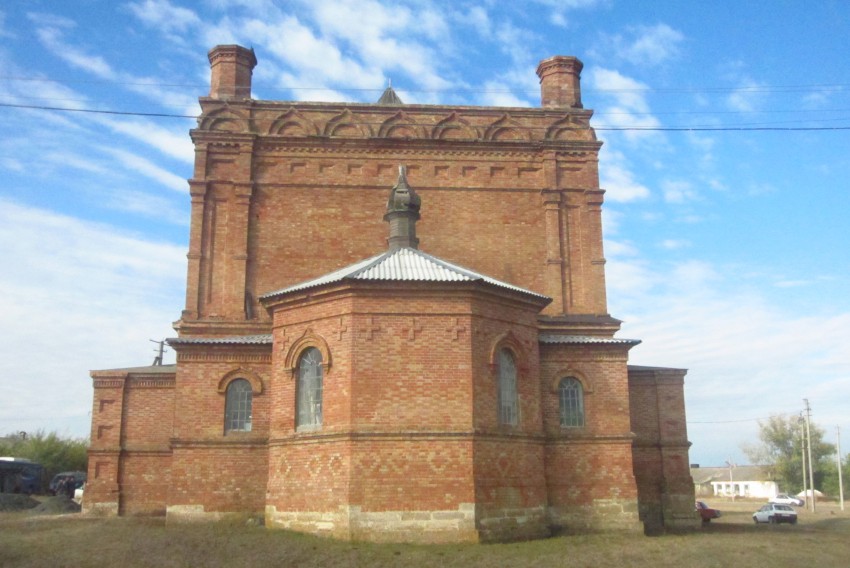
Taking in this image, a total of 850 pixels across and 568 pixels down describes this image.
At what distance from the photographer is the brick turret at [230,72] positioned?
66.2ft

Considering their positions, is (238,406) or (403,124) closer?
(238,406)

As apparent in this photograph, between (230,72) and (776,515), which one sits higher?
(230,72)

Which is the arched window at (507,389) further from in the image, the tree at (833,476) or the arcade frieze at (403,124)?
the tree at (833,476)

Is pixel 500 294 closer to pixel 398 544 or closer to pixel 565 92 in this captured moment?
pixel 398 544

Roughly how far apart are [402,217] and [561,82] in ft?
22.6

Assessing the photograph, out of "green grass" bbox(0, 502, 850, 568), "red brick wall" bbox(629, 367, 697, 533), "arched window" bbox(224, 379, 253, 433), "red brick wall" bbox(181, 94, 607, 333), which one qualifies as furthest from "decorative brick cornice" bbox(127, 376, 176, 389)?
"red brick wall" bbox(629, 367, 697, 533)

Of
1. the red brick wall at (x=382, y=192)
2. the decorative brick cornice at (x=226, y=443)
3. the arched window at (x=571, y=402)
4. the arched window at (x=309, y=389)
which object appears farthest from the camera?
the red brick wall at (x=382, y=192)

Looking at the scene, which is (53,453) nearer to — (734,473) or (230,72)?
(230,72)

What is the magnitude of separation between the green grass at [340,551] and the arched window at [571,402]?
2402 mm

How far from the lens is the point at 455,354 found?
47.3 ft

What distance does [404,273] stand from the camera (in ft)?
49.1

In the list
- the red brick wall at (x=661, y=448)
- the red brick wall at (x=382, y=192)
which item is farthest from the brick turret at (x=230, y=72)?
the red brick wall at (x=661, y=448)

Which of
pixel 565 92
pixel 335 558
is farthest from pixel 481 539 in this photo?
pixel 565 92

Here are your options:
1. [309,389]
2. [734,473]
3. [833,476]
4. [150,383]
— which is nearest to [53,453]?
[150,383]
